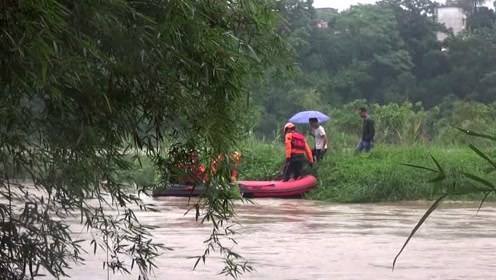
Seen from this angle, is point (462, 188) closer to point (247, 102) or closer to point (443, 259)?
point (247, 102)

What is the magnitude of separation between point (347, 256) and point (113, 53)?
6.38 metres

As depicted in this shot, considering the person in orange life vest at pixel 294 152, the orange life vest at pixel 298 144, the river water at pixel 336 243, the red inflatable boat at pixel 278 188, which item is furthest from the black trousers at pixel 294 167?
the river water at pixel 336 243

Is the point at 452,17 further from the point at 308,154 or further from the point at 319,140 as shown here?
the point at 308,154

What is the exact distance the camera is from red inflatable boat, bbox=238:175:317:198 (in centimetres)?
1867

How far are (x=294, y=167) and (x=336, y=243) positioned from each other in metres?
7.92

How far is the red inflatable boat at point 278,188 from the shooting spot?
61.3 feet

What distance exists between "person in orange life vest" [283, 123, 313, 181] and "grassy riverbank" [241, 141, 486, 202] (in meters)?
0.56

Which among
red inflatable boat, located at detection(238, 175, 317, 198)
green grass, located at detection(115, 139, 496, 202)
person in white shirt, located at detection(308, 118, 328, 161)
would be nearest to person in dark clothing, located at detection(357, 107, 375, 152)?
green grass, located at detection(115, 139, 496, 202)

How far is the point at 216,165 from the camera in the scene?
5.07 metres

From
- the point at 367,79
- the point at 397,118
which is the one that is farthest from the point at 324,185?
the point at 367,79

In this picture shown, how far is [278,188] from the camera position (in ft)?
61.7

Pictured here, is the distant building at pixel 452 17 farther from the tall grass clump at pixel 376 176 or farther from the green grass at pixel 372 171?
the tall grass clump at pixel 376 176

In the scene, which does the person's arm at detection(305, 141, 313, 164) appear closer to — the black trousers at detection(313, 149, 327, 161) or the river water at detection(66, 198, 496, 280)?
the black trousers at detection(313, 149, 327, 161)

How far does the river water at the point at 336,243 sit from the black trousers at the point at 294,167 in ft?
6.90
